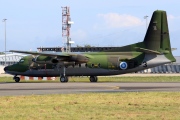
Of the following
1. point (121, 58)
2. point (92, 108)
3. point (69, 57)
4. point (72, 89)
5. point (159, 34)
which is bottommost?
point (92, 108)

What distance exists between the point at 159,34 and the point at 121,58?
4658mm

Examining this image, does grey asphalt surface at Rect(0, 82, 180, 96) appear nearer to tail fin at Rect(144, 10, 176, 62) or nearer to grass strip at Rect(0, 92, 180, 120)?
grass strip at Rect(0, 92, 180, 120)

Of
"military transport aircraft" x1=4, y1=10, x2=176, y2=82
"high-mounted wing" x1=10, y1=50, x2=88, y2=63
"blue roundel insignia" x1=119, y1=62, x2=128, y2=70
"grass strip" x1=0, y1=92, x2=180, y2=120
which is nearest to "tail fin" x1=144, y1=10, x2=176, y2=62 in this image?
"military transport aircraft" x1=4, y1=10, x2=176, y2=82

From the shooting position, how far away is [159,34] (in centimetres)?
4628

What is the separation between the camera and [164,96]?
25766 mm

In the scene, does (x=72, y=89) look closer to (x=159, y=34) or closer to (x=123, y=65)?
(x=123, y=65)

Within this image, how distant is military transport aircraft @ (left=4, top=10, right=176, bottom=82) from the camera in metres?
45.9

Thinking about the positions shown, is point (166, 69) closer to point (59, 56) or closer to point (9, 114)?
point (59, 56)

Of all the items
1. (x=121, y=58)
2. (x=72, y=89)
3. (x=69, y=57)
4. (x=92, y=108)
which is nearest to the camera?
(x=92, y=108)

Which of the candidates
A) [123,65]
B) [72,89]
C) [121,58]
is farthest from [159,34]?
[72,89]

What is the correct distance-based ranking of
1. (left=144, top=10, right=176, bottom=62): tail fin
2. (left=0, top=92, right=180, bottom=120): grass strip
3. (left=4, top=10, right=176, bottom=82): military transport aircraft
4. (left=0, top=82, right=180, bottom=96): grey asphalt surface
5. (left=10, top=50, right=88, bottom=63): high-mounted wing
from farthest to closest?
1. (left=10, top=50, right=88, bottom=63): high-mounted wing
2. (left=144, top=10, right=176, bottom=62): tail fin
3. (left=4, top=10, right=176, bottom=82): military transport aircraft
4. (left=0, top=82, right=180, bottom=96): grey asphalt surface
5. (left=0, top=92, right=180, bottom=120): grass strip

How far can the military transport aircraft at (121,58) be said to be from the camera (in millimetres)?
45938

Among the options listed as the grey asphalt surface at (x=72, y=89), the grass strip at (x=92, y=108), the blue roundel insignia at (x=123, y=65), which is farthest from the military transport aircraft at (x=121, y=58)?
the grass strip at (x=92, y=108)

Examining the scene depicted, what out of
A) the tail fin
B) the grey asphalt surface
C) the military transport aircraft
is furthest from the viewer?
the tail fin
